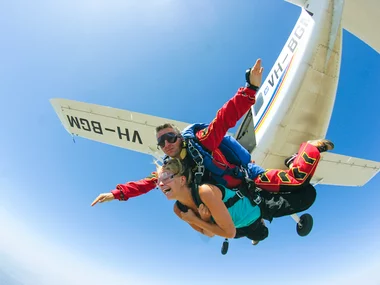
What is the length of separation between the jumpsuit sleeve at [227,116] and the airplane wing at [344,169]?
7066 millimetres

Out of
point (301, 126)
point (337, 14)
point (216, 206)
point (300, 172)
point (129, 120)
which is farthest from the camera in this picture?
point (129, 120)

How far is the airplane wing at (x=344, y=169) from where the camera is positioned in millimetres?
8453

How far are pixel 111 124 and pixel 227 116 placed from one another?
19.4 feet

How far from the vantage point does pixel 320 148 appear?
7.80 ft

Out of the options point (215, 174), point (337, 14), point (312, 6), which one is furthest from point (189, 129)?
point (312, 6)

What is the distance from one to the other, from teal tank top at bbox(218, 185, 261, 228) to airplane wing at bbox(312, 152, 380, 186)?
6.63 metres

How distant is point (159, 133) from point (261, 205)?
1167mm

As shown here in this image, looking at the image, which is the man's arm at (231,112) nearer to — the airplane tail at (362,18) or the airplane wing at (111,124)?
the airplane tail at (362,18)

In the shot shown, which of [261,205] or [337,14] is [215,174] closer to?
[261,205]

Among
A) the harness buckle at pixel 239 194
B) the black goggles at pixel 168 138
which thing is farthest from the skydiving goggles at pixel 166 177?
the harness buckle at pixel 239 194

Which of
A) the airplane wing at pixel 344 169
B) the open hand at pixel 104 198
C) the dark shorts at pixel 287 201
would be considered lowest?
the open hand at pixel 104 198

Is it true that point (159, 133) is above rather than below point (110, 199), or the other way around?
above

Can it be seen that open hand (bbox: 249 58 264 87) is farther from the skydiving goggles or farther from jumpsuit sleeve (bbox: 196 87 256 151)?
the skydiving goggles

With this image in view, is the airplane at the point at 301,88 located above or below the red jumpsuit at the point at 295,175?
above
